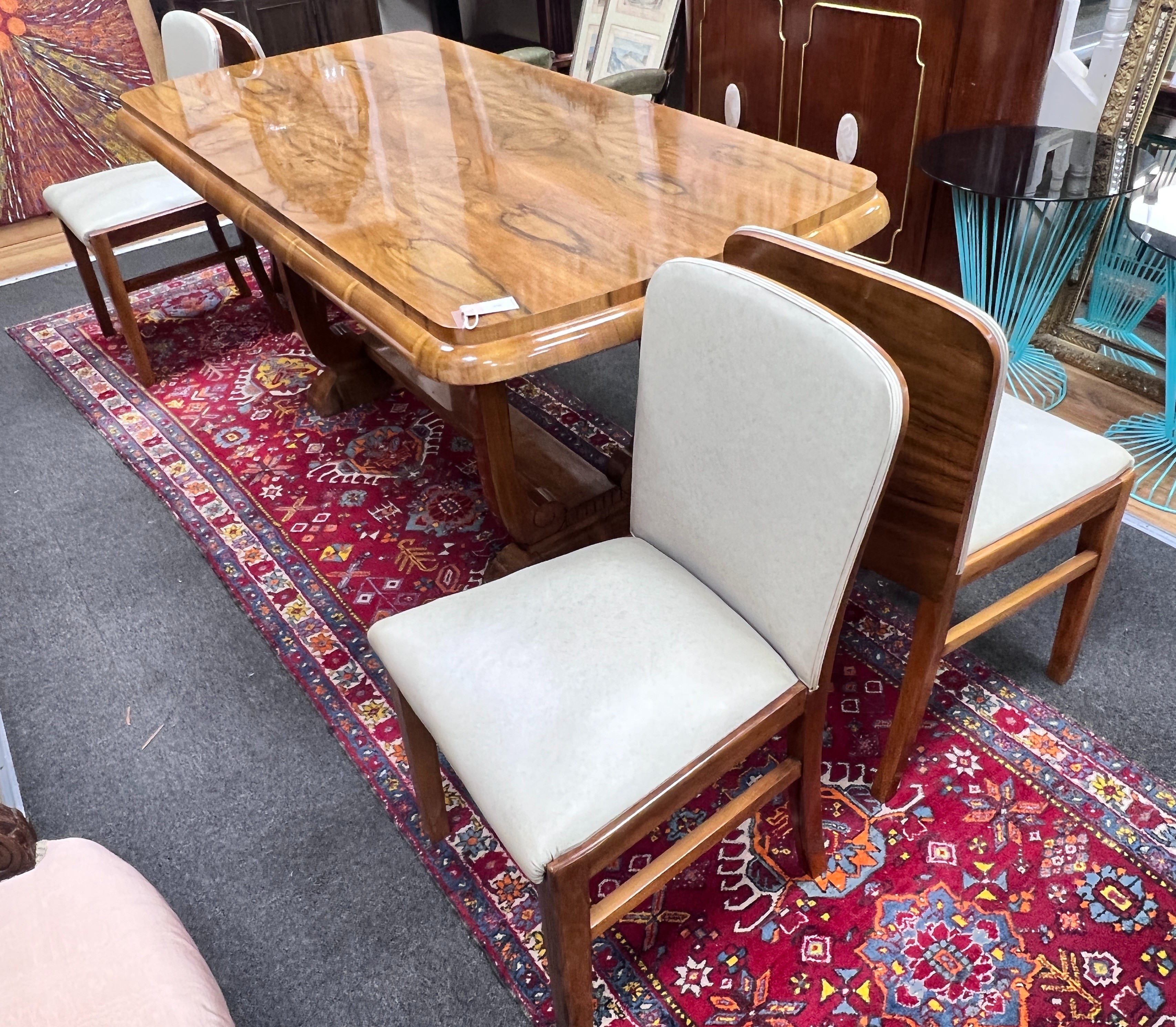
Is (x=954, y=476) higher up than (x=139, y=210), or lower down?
higher up

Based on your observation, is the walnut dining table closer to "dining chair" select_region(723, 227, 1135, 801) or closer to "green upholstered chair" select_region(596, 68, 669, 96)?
"dining chair" select_region(723, 227, 1135, 801)

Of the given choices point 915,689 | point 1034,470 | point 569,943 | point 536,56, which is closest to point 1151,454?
point 1034,470

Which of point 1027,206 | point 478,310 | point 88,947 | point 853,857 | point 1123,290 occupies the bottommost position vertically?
point 853,857

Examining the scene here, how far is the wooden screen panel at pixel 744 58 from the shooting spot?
2.80 meters

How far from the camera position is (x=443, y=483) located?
2.24 m

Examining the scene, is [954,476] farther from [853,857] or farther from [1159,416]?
[1159,416]

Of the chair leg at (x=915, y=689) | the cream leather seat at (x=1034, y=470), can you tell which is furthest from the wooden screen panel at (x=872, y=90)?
the chair leg at (x=915, y=689)

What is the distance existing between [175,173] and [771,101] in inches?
70.6

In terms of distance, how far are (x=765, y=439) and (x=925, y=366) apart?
0.65 feet

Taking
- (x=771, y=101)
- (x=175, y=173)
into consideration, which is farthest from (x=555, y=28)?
(x=175, y=173)

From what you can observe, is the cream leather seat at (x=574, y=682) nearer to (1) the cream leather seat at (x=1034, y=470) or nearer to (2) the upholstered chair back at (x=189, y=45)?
(1) the cream leather seat at (x=1034, y=470)

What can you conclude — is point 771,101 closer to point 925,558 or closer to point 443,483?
point 443,483

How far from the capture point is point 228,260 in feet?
9.40

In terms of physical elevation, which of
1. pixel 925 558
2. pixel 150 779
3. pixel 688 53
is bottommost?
pixel 150 779
